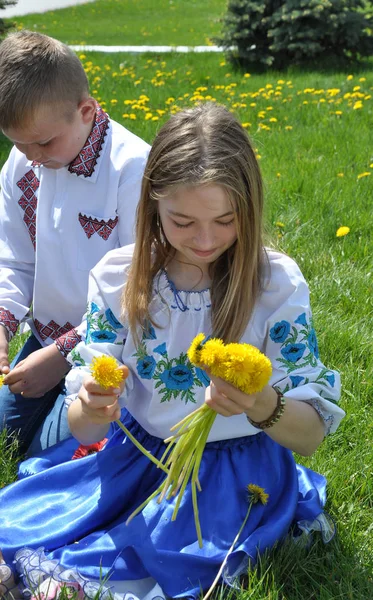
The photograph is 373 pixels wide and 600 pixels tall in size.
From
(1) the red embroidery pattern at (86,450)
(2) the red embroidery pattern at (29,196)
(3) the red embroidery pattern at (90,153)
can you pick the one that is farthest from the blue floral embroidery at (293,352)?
(2) the red embroidery pattern at (29,196)

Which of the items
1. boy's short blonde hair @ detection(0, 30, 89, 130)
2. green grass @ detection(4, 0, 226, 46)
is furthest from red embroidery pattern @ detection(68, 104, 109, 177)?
green grass @ detection(4, 0, 226, 46)

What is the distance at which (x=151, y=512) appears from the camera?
6.23 feet

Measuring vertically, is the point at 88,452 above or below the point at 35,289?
below

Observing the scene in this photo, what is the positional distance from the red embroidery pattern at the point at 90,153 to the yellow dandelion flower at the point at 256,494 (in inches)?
42.0

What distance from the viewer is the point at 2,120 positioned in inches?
85.2

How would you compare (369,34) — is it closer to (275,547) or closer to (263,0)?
(263,0)

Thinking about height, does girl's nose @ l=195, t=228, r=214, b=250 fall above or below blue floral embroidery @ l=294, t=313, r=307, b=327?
Answer: above

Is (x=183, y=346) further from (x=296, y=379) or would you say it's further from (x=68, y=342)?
(x=68, y=342)

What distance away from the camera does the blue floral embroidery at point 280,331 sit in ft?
6.17

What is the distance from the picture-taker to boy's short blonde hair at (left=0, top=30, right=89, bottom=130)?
2123 mm

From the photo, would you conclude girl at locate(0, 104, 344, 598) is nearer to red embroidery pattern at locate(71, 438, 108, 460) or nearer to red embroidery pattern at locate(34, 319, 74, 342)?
red embroidery pattern at locate(71, 438, 108, 460)

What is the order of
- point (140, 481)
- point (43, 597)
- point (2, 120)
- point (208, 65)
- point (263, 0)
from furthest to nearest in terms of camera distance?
1. point (208, 65)
2. point (263, 0)
3. point (2, 120)
4. point (140, 481)
5. point (43, 597)

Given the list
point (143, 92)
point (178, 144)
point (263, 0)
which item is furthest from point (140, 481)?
point (263, 0)

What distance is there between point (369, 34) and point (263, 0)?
1276 millimetres
